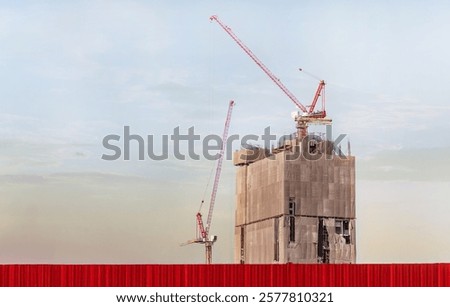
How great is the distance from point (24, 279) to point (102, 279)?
6.69 meters

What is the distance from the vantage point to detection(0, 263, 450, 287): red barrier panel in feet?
247

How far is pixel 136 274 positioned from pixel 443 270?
2610 centimetres

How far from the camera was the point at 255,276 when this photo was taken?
75.1 m

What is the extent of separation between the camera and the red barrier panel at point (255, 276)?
75188mm
